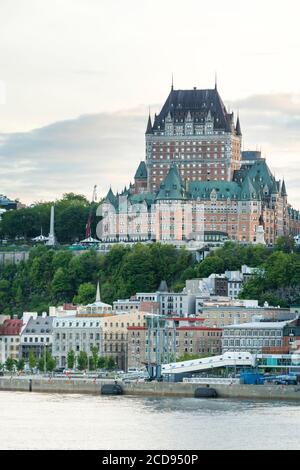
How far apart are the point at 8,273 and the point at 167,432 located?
2999 inches

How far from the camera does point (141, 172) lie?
184125mm

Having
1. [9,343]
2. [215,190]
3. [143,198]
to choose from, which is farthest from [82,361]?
[215,190]

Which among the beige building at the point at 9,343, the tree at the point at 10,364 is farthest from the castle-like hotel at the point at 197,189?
the tree at the point at 10,364

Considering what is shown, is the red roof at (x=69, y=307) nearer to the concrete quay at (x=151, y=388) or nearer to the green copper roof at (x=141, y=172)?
the concrete quay at (x=151, y=388)

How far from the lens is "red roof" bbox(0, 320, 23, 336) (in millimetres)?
151125

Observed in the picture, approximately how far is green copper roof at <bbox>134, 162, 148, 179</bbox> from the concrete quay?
51.7 metres

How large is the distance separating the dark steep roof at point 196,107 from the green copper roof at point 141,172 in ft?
11.0

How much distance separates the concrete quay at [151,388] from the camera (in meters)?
122

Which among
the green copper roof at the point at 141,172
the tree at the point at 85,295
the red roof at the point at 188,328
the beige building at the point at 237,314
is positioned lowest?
the red roof at the point at 188,328

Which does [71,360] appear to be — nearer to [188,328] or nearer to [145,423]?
[188,328]

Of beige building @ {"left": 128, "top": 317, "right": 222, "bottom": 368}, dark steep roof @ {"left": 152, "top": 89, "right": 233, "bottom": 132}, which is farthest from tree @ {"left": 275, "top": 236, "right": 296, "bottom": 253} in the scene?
beige building @ {"left": 128, "top": 317, "right": 222, "bottom": 368}

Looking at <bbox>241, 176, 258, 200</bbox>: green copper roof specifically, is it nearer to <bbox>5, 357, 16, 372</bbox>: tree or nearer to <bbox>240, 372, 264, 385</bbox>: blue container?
<bbox>5, 357, 16, 372</bbox>: tree

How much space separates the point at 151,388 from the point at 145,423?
2275 centimetres

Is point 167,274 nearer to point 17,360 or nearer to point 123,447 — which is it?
point 17,360
